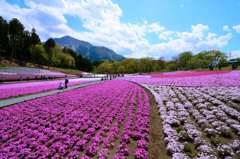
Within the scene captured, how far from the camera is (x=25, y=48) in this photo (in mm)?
86125

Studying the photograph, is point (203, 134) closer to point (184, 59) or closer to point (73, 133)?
point (73, 133)

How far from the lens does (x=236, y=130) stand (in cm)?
768

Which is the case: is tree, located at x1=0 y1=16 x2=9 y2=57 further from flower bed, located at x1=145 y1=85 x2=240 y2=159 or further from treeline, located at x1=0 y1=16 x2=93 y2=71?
flower bed, located at x1=145 y1=85 x2=240 y2=159

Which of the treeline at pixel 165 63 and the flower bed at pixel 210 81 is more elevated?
the treeline at pixel 165 63

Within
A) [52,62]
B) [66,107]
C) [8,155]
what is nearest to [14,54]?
[52,62]

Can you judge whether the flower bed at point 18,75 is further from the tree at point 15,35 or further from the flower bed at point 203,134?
the flower bed at point 203,134

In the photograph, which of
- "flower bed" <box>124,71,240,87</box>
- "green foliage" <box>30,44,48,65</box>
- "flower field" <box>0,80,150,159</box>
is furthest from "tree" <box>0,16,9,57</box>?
"flower field" <box>0,80,150,159</box>

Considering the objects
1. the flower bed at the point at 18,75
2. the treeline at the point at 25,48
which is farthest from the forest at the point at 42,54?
the flower bed at the point at 18,75

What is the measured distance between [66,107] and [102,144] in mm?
6444

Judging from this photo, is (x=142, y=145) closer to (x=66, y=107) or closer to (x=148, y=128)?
(x=148, y=128)

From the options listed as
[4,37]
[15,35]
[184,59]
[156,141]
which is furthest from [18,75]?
[184,59]

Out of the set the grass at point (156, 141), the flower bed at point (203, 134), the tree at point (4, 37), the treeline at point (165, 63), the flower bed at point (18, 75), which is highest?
the tree at point (4, 37)

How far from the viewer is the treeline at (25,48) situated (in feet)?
246

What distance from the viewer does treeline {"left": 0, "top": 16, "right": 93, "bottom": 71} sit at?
2955 inches
